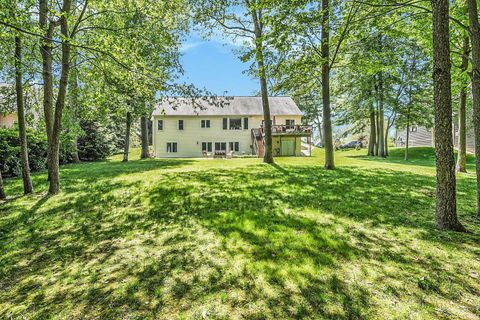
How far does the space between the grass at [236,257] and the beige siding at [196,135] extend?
24.3 metres

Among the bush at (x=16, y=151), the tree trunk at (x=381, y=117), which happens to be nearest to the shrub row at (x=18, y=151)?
the bush at (x=16, y=151)

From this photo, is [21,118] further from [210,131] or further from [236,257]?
[210,131]

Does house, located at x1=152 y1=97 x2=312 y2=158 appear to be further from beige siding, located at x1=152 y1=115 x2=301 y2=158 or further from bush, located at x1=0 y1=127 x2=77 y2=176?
bush, located at x1=0 y1=127 x2=77 y2=176

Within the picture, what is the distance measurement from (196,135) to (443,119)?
28580 mm

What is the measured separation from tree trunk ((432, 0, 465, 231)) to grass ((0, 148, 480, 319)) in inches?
18.5

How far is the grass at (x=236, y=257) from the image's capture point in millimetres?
3096

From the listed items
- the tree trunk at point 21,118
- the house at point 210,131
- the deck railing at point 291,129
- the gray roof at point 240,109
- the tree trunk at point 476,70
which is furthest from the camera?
the house at point 210,131

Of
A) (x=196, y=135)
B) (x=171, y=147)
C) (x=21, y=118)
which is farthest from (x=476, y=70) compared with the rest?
(x=171, y=147)

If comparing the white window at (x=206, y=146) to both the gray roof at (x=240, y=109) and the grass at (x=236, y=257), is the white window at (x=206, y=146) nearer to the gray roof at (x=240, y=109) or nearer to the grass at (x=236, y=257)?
the gray roof at (x=240, y=109)

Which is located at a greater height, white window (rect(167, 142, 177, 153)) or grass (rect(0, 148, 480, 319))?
white window (rect(167, 142, 177, 153))

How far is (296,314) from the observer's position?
2902 mm

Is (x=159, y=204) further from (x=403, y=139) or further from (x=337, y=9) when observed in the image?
(x=403, y=139)

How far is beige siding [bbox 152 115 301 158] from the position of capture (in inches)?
1254

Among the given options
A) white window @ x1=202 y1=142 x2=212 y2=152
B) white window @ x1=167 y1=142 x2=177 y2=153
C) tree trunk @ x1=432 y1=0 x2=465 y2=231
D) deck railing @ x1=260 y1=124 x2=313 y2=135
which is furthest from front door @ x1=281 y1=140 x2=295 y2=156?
tree trunk @ x1=432 y1=0 x2=465 y2=231
